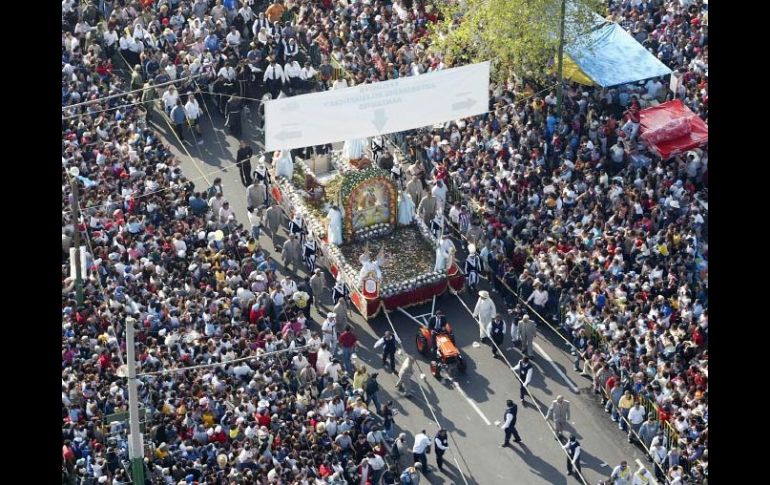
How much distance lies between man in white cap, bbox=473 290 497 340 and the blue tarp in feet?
30.0

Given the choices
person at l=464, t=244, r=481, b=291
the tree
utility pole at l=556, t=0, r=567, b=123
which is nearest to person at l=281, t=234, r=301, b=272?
person at l=464, t=244, r=481, b=291

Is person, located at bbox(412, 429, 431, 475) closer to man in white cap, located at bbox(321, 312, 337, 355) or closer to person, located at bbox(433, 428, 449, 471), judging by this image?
person, located at bbox(433, 428, 449, 471)

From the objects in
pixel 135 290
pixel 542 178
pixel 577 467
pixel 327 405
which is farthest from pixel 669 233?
pixel 135 290

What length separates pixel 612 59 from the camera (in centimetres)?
5006

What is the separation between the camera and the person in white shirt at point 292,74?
51.8 m

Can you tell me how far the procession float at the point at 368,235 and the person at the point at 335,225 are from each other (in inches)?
1.1

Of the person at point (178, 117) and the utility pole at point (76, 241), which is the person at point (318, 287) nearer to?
the utility pole at point (76, 241)

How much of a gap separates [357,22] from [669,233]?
544 inches

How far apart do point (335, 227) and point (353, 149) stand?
3329mm

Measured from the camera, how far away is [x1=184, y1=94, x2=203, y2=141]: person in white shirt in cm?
5016

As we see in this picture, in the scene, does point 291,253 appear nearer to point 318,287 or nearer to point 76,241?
point 318,287

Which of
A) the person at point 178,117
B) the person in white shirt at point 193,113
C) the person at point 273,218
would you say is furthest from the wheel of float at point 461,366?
the person at point 178,117

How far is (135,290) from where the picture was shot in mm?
42375

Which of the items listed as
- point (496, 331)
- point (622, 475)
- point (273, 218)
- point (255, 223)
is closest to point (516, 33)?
point (273, 218)
